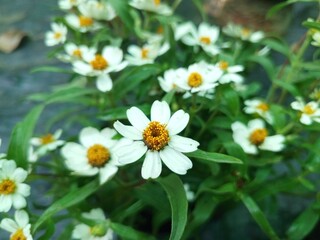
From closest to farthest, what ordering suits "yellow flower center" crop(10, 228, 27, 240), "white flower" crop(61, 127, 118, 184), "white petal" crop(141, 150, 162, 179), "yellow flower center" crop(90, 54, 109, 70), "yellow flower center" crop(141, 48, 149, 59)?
"white petal" crop(141, 150, 162, 179) < "yellow flower center" crop(10, 228, 27, 240) < "white flower" crop(61, 127, 118, 184) < "yellow flower center" crop(90, 54, 109, 70) < "yellow flower center" crop(141, 48, 149, 59)

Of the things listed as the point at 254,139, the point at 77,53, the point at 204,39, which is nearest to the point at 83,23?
the point at 77,53

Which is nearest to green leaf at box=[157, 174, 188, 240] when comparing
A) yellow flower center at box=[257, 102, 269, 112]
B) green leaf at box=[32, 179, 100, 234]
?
green leaf at box=[32, 179, 100, 234]

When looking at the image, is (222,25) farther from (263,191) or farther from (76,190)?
(76,190)

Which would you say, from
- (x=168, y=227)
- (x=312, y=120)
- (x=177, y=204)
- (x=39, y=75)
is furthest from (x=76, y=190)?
(x=39, y=75)

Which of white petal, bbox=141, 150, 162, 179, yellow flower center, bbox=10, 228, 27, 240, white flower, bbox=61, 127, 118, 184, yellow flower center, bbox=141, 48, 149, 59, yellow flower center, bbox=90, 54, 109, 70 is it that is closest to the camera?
white petal, bbox=141, 150, 162, 179

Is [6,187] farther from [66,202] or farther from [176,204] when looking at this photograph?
[176,204]

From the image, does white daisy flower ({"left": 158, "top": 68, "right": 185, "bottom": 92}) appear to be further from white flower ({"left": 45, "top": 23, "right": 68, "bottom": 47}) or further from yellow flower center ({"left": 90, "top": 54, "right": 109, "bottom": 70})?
white flower ({"left": 45, "top": 23, "right": 68, "bottom": 47})
